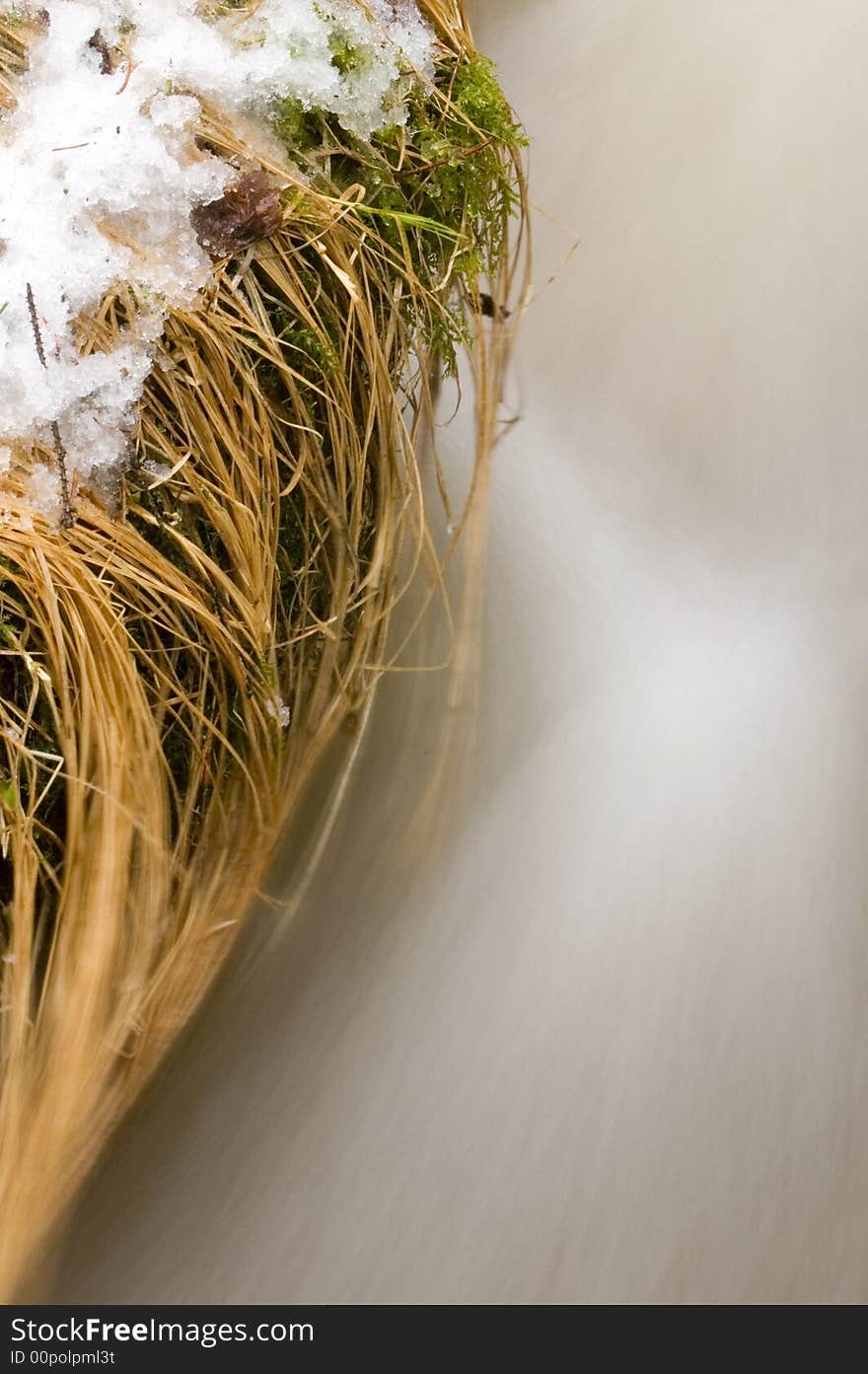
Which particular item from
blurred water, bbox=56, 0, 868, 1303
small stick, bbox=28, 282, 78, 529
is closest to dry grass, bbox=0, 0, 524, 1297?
small stick, bbox=28, 282, 78, 529

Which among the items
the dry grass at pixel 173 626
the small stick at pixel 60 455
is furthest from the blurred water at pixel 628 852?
the small stick at pixel 60 455

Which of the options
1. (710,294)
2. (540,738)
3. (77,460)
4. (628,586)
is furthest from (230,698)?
(710,294)

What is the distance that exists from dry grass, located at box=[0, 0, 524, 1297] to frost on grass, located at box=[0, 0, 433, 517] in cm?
2

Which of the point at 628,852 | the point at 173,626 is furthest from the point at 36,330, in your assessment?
the point at 628,852

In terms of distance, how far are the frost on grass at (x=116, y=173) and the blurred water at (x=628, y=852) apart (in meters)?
0.39

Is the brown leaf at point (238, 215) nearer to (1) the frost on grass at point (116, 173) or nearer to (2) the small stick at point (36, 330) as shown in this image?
(1) the frost on grass at point (116, 173)

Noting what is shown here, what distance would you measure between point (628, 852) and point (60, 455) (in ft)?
1.79

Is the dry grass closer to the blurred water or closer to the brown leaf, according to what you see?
the brown leaf

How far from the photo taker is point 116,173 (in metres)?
0.60

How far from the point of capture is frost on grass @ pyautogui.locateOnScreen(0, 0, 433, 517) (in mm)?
579

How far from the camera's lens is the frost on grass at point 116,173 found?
1.90 feet

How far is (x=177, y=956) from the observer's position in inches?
28.6

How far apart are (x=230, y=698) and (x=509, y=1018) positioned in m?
0.36
